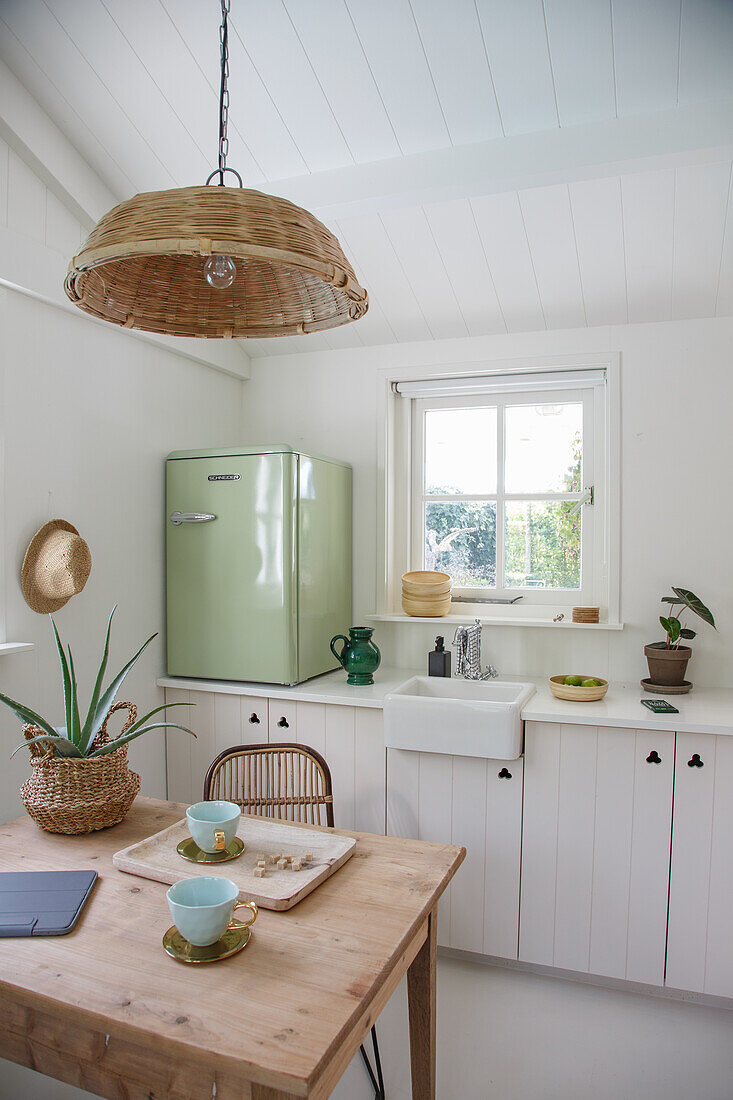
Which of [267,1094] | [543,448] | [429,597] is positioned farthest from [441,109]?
[267,1094]

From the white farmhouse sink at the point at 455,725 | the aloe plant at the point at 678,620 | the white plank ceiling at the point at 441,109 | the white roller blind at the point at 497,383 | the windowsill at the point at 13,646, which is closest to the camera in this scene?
the white plank ceiling at the point at 441,109

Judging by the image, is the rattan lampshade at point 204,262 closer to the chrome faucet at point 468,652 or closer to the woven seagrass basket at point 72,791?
the woven seagrass basket at point 72,791

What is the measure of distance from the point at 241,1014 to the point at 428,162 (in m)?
2.24

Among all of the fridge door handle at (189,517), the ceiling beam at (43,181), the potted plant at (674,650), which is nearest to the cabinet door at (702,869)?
the potted plant at (674,650)

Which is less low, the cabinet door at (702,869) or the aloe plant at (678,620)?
the aloe plant at (678,620)

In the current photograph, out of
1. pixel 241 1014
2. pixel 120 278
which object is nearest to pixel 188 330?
pixel 120 278

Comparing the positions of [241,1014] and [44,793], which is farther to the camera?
[44,793]

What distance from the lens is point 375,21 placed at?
1.94m

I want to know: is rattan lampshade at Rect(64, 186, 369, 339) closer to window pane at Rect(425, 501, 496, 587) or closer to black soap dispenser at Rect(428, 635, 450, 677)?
black soap dispenser at Rect(428, 635, 450, 677)

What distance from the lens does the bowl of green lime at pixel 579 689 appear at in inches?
97.9

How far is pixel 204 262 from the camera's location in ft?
4.72

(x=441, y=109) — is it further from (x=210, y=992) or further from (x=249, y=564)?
(x=210, y=992)

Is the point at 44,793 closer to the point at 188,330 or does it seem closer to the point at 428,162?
the point at 188,330

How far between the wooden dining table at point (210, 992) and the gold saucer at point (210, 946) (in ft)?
0.04
